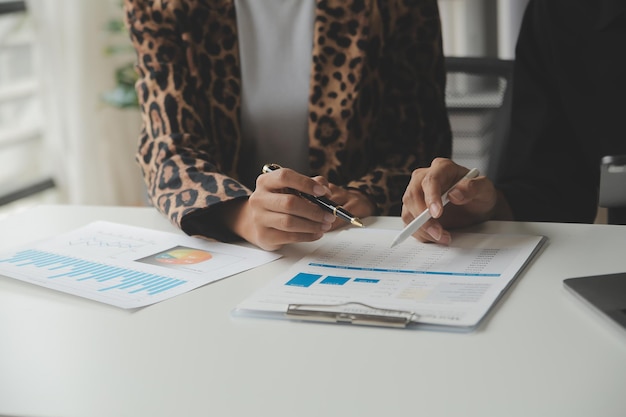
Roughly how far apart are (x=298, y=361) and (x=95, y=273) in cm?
39

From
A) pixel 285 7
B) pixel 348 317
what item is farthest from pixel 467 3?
pixel 348 317

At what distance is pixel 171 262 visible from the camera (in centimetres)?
109

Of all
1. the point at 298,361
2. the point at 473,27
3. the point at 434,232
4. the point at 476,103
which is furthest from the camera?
the point at 473,27

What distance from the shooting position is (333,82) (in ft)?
5.16

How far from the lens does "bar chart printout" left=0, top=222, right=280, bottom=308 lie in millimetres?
985

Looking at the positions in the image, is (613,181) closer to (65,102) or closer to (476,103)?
(476,103)

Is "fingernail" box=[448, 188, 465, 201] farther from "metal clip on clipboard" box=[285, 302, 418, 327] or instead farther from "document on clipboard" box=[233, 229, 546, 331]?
"metal clip on clipboard" box=[285, 302, 418, 327]

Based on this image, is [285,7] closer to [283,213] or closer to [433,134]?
[433,134]

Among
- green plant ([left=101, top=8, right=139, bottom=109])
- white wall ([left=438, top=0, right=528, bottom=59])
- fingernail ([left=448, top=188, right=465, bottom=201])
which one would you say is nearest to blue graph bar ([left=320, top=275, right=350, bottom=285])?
fingernail ([left=448, top=188, right=465, bottom=201])

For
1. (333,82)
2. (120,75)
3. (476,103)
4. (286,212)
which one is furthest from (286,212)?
(120,75)

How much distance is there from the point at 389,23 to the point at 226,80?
33cm

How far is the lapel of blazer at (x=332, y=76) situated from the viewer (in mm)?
1560

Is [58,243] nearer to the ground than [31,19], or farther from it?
nearer to the ground

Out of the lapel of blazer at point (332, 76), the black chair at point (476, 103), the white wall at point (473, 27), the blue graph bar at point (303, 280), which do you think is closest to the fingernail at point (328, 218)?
the blue graph bar at point (303, 280)
